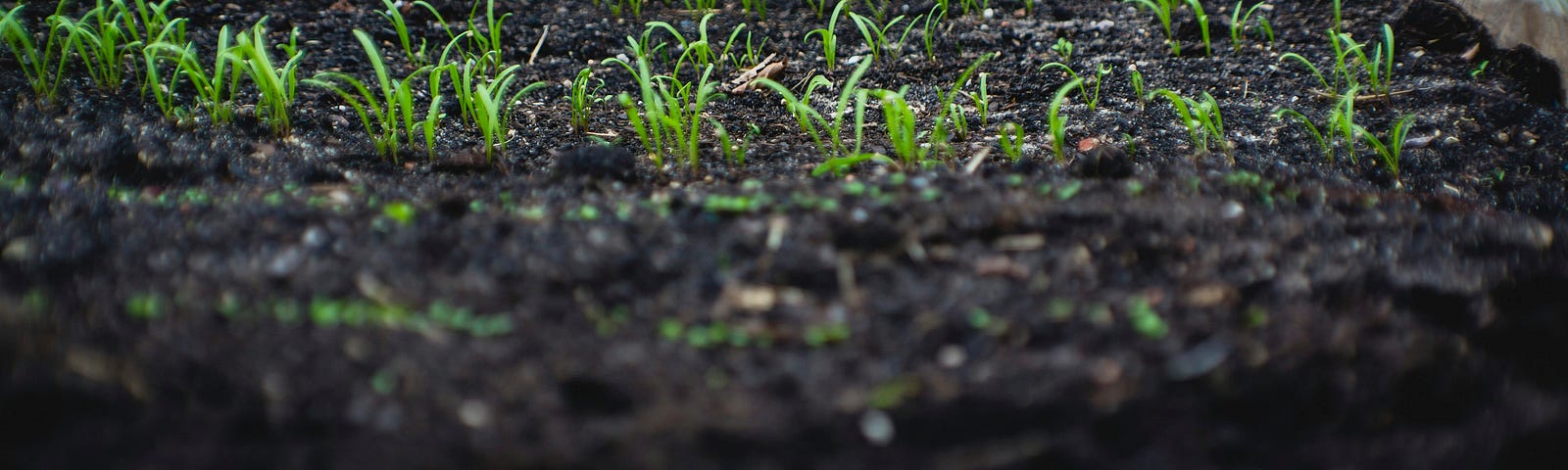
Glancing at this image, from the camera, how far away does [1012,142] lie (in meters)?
2.07

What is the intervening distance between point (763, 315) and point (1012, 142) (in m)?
1.14

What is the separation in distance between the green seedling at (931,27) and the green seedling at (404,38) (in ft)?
4.76

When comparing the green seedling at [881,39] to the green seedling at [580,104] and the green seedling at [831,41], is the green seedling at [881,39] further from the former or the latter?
the green seedling at [580,104]

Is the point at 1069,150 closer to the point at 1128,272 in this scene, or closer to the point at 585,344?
the point at 1128,272

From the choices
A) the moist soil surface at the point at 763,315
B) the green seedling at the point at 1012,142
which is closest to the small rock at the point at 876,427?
the moist soil surface at the point at 763,315

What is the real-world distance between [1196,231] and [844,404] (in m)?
0.70

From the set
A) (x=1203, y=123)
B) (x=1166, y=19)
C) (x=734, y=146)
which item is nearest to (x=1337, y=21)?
(x=1166, y=19)

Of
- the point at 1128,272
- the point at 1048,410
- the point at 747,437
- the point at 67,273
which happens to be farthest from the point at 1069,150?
Answer: the point at 67,273

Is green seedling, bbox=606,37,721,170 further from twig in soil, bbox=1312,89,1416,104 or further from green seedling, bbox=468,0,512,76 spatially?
twig in soil, bbox=1312,89,1416,104

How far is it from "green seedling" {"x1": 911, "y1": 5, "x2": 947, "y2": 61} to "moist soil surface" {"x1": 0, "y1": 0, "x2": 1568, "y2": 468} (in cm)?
84

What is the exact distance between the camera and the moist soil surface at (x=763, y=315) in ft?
3.28

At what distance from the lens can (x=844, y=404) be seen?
3.36 feet

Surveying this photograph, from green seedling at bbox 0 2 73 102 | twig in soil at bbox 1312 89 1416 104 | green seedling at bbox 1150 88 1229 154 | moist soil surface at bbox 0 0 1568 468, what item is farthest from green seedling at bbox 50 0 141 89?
twig in soil at bbox 1312 89 1416 104

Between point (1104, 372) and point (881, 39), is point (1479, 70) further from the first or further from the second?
point (1104, 372)
